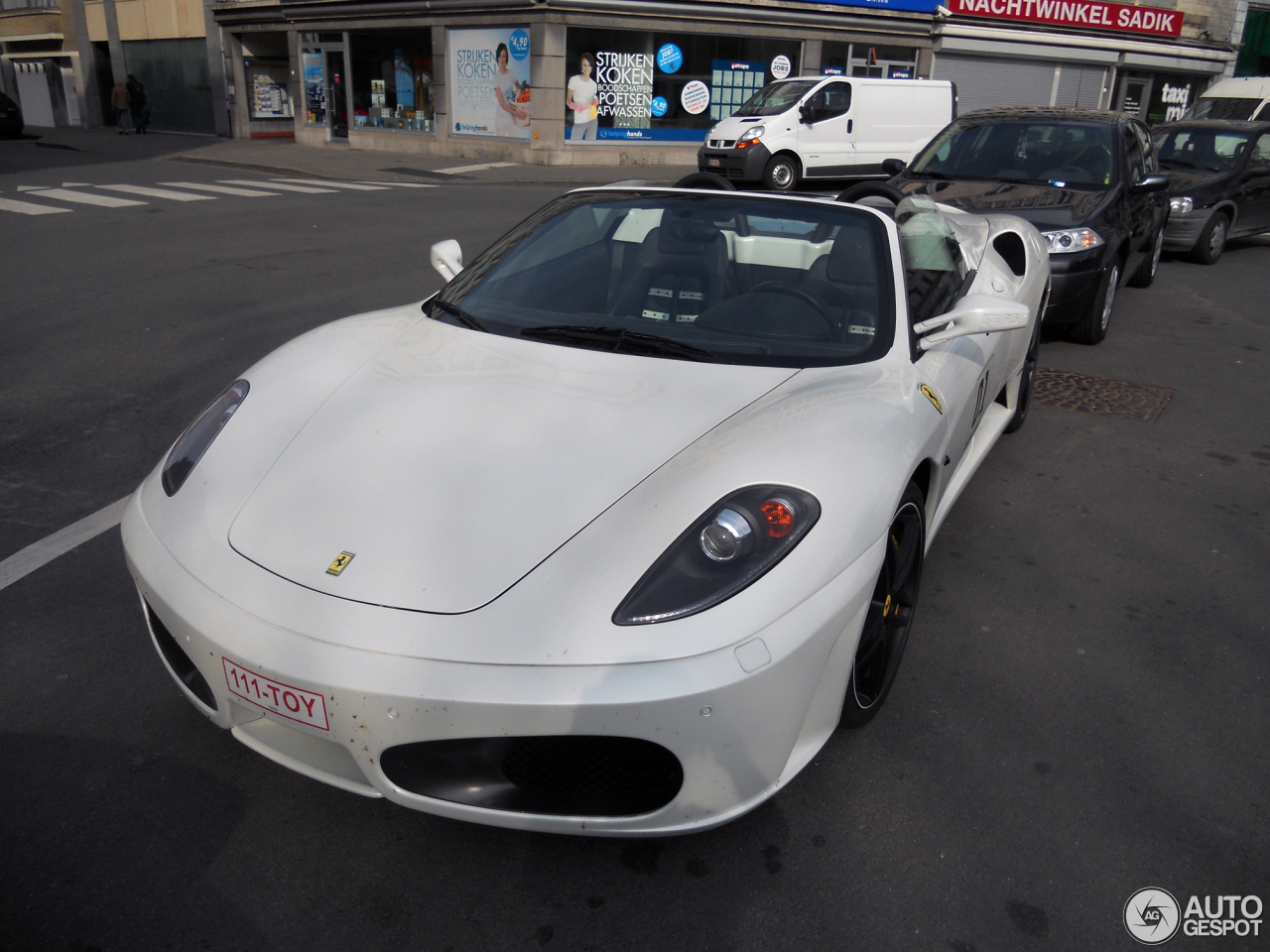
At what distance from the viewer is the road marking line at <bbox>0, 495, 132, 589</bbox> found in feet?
11.4

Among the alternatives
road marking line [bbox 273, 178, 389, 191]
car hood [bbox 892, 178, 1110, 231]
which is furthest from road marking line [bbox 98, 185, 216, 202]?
car hood [bbox 892, 178, 1110, 231]

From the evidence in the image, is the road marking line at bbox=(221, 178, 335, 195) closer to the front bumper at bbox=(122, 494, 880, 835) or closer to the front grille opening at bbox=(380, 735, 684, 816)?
the front bumper at bbox=(122, 494, 880, 835)

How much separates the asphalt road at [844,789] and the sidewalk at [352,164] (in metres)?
15.2

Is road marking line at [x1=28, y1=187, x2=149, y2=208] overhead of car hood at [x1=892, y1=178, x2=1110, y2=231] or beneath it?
beneath

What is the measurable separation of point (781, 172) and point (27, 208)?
1214 cm

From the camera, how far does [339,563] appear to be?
2.16 meters

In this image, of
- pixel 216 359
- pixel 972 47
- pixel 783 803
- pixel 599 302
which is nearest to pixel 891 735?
pixel 783 803

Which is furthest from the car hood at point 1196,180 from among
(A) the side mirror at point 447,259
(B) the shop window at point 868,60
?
(B) the shop window at point 868,60

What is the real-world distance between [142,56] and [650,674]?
37526mm

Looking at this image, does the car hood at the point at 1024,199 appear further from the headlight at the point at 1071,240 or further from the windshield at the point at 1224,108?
the windshield at the point at 1224,108

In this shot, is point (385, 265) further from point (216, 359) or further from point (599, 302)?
point (599, 302)

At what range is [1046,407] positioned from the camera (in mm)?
5789

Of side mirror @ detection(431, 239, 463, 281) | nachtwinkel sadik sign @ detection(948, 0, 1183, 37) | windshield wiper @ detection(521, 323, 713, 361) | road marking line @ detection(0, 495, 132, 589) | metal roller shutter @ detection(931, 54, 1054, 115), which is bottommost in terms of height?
road marking line @ detection(0, 495, 132, 589)

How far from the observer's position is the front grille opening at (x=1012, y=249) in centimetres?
507
